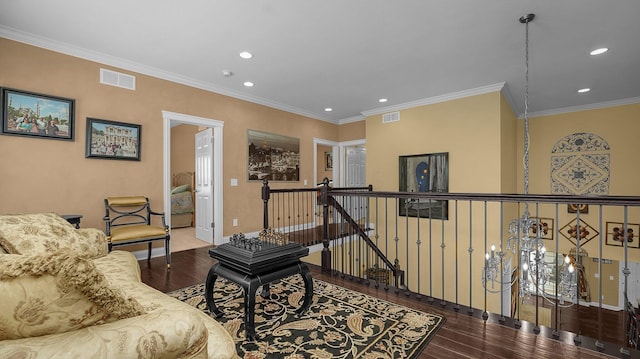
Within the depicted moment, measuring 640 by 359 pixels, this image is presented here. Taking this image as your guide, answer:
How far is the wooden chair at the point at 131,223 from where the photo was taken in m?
3.27

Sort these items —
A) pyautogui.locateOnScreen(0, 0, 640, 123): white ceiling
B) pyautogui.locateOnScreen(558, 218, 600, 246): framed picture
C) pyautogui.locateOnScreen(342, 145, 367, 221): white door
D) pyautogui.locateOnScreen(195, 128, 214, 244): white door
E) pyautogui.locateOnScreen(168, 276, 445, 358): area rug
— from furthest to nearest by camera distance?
pyautogui.locateOnScreen(342, 145, 367, 221): white door → pyautogui.locateOnScreen(558, 218, 600, 246): framed picture → pyautogui.locateOnScreen(195, 128, 214, 244): white door → pyautogui.locateOnScreen(0, 0, 640, 123): white ceiling → pyautogui.locateOnScreen(168, 276, 445, 358): area rug

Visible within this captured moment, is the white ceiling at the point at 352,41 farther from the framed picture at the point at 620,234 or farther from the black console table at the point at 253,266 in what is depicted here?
the framed picture at the point at 620,234

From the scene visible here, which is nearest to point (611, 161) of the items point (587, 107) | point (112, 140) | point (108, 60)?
point (587, 107)

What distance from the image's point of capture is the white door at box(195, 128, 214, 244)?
4.90 metres

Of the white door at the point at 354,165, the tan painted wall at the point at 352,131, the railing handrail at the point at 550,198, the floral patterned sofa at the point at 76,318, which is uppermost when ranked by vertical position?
the tan painted wall at the point at 352,131

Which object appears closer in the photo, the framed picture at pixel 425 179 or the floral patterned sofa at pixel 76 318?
the floral patterned sofa at pixel 76 318

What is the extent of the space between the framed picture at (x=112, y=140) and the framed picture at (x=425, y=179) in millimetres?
4559

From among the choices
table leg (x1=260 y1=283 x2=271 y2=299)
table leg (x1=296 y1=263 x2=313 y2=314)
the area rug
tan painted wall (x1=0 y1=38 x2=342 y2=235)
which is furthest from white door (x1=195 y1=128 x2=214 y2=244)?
table leg (x1=296 y1=263 x2=313 y2=314)

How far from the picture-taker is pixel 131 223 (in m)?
3.87

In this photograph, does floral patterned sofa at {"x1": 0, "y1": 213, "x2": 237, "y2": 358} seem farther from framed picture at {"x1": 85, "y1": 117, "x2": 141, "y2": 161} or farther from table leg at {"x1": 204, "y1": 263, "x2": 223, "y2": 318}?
framed picture at {"x1": 85, "y1": 117, "x2": 141, "y2": 161}

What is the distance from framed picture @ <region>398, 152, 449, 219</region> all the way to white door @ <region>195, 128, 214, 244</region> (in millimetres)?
3644

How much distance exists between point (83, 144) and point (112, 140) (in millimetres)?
309

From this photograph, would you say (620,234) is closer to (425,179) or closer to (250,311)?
(425,179)

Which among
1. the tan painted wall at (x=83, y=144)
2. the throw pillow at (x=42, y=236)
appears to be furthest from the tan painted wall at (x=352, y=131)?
the throw pillow at (x=42, y=236)
